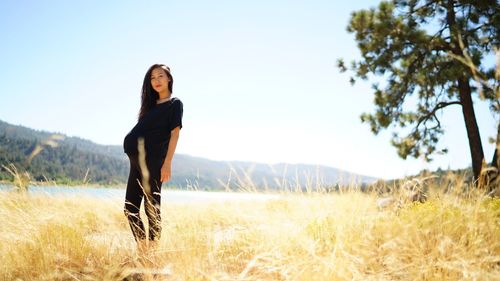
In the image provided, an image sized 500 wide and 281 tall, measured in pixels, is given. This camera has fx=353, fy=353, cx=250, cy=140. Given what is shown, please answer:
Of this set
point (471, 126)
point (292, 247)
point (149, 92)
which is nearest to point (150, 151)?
point (149, 92)

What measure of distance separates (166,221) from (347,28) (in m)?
8.45

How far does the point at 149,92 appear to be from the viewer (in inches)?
124

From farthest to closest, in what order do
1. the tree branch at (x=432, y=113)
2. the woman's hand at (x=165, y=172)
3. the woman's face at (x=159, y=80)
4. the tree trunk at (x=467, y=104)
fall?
the tree branch at (x=432, y=113)
the tree trunk at (x=467, y=104)
the woman's face at (x=159, y=80)
the woman's hand at (x=165, y=172)

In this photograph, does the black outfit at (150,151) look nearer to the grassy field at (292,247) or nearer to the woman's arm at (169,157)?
the woman's arm at (169,157)

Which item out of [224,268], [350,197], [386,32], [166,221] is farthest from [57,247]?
[386,32]

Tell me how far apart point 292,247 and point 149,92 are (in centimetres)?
188

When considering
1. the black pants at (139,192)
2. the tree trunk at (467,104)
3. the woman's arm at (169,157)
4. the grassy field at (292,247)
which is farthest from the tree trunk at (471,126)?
the black pants at (139,192)

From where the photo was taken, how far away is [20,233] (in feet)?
8.86

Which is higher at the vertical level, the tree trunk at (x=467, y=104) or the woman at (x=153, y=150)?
the tree trunk at (x=467, y=104)

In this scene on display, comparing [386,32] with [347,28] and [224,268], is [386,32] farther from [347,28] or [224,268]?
[224,268]

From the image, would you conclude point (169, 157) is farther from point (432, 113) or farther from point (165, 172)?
point (432, 113)

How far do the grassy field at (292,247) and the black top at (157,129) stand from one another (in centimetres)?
61

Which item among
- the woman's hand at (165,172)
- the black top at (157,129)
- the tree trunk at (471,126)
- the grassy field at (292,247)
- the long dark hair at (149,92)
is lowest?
the grassy field at (292,247)

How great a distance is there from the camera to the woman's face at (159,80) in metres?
3.04
